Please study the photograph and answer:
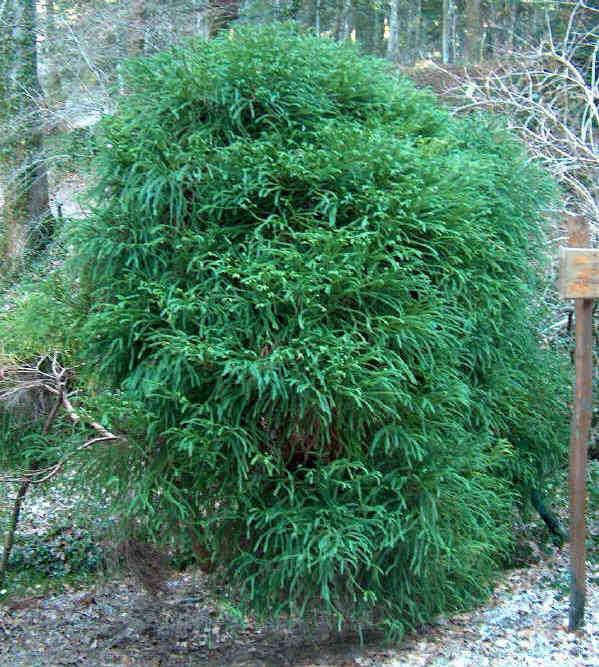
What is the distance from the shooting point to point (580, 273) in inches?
162

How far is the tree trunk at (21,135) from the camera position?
854 cm

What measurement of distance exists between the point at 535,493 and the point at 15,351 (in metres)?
3.87

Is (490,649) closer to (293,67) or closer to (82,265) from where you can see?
(82,265)

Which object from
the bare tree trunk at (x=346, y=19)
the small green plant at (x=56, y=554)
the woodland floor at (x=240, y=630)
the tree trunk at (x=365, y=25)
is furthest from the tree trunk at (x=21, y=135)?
the tree trunk at (x=365, y=25)

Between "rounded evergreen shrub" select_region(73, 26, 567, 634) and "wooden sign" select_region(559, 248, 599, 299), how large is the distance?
41cm

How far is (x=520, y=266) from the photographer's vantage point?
4.83 meters

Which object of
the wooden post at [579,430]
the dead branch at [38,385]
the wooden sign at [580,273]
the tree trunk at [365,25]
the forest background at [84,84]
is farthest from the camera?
the tree trunk at [365,25]

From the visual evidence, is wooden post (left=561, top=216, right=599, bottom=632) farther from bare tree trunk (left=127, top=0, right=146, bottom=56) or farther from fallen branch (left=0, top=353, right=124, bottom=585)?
bare tree trunk (left=127, top=0, right=146, bottom=56)

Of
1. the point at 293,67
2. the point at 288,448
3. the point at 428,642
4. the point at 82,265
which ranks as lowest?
the point at 428,642

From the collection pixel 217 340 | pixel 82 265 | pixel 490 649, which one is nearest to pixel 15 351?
pixel 82 265

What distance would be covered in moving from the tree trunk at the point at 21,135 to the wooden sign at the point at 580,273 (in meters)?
5.96

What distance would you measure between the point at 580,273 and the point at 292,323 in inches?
65.4

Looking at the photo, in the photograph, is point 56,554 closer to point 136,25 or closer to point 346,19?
point 136,25

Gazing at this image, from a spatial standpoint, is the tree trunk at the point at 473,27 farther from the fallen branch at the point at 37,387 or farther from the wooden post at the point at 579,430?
the fallen branch at the point at 37,387
